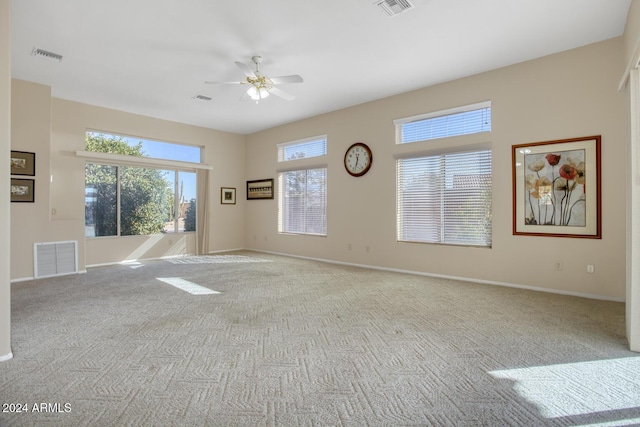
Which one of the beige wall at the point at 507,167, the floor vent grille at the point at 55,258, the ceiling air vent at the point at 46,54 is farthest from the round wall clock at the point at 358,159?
the floor vent grille at the point at 55,258

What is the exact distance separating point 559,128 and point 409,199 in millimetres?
2357

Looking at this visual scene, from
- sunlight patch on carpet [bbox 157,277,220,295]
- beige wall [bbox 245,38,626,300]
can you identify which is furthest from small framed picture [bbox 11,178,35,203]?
beige wall [bbox 245,38,626,300]

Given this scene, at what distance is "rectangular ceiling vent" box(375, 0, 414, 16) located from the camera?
3137 mm

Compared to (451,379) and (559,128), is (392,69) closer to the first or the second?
(559,128)

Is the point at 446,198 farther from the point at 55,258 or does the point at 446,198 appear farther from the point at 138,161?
the point at 55,258

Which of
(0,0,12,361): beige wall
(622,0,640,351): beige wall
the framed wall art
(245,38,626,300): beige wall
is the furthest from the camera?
the framed wall art

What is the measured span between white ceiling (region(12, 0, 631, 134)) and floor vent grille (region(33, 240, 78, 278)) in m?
2.70

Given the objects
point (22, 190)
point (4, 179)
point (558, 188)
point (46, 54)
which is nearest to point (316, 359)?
point (4, 179)

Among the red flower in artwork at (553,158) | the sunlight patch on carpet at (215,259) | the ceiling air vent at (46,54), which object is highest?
the ceiling air vent at (46,54)

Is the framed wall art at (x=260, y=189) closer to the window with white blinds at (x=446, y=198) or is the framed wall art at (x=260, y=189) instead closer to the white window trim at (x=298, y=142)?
the white window trim at (x=298, y=142)

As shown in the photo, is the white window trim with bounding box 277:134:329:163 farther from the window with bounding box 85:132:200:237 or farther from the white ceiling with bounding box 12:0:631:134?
the window with bounding box 85:132:200:237

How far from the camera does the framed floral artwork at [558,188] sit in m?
3.99

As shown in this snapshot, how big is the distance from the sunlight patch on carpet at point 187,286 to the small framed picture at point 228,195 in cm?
354

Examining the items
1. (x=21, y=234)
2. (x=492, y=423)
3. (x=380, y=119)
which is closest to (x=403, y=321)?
(x=492, y=423)
